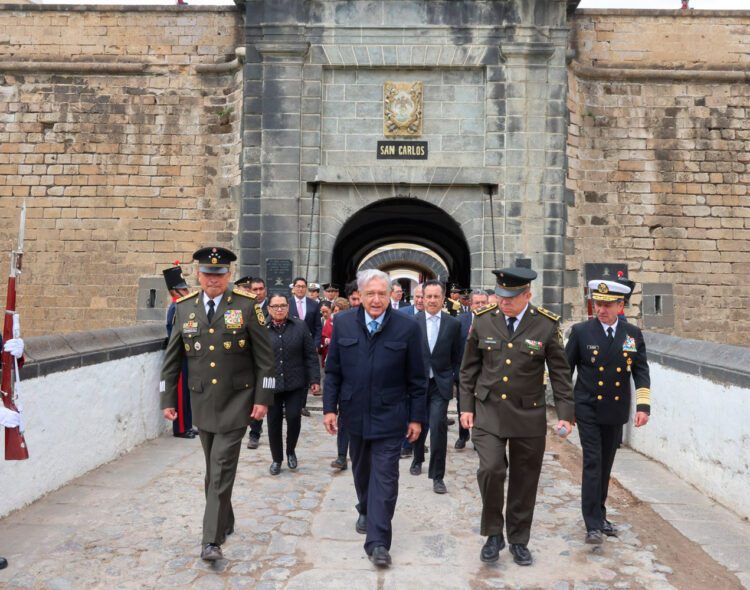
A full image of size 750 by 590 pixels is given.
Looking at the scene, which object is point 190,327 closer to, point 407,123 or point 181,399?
point 181,399

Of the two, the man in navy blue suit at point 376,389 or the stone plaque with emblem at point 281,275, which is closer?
the man in navy blue suit at point 376,389

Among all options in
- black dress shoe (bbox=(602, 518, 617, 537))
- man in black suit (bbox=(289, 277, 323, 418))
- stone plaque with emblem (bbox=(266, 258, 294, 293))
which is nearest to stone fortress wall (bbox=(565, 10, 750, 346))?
stone plaque with emblem (bbox=(266, 258, 294, 293))

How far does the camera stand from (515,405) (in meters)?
4.03

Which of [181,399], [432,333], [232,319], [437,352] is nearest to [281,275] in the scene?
[181,399]

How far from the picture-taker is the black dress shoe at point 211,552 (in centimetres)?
383

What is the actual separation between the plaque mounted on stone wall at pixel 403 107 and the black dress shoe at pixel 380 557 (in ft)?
28.1

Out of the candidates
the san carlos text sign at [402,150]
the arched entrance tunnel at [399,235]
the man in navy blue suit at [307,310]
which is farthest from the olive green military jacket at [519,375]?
the arched entrance tunnel at [399,235]

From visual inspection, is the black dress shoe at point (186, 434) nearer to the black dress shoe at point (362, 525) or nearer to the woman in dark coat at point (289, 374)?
the woman in dark coat at point (289, 374)

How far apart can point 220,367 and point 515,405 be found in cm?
185

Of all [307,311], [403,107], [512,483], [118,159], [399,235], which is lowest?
[512,483]

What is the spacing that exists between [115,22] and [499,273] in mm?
11140

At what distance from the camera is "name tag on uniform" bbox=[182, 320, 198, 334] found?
4152 mm

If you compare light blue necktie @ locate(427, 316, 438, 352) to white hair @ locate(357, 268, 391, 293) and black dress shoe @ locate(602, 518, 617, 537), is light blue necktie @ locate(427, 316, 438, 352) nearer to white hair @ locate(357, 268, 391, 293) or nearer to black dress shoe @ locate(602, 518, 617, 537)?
white hair @ locate(357, 268, 391, 293)

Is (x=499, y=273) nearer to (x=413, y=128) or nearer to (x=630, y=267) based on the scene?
(x=413, y=128)
